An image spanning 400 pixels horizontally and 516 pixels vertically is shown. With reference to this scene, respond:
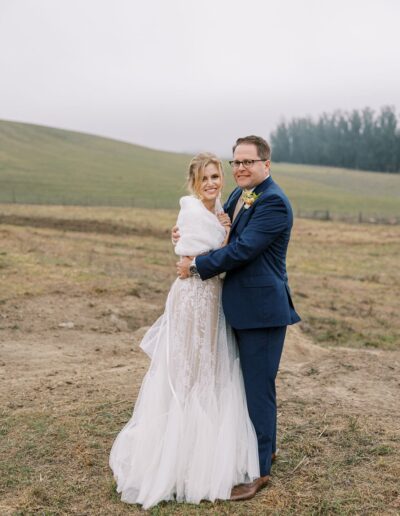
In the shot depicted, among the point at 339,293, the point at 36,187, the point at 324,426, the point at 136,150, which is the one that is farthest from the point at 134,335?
the point at 136,150

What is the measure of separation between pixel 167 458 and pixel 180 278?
1.40 metres

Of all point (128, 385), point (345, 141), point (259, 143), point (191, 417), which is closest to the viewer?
point (259, 143)

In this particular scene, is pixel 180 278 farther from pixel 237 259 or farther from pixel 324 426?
pixel 324 426

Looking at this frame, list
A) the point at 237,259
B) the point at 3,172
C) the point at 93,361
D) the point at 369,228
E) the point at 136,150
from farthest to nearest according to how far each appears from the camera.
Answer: the point at 136,150, the point at 3,172, the point at 369,228, the point at 93,361, the point at 237,259

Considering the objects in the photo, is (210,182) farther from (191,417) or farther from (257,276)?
(191,417)

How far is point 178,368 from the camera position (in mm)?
4734

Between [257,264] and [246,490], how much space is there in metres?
1.78

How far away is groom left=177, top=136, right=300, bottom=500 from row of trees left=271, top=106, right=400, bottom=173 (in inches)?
4084

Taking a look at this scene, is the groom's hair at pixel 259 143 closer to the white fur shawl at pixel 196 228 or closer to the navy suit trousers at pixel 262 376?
the white fur shawl at pixel 196 228

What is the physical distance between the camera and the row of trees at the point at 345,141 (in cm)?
10281

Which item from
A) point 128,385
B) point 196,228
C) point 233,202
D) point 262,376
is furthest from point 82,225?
point 262,376

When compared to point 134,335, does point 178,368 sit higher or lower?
higher

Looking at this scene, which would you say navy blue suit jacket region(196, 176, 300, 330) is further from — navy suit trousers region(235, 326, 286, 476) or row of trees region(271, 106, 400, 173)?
row of trees region(271, 106, 400, 173)

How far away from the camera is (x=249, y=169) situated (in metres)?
4.43
